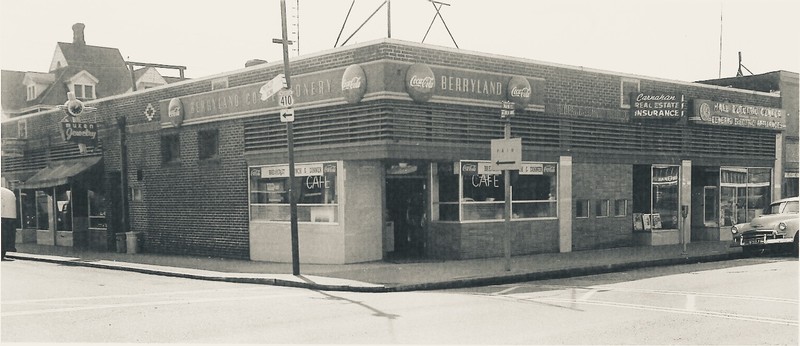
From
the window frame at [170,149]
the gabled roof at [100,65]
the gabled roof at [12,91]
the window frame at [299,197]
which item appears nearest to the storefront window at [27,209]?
the window frame at [170,149]

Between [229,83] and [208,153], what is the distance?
2.34 metres

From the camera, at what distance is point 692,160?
22031mm

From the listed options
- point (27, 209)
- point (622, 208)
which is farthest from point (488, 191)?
point (27, 209)

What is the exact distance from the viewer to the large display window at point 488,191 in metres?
17.2

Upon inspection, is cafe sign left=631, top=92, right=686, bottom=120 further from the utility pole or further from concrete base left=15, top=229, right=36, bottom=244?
concrete base left=15, top=229, right=36, bottom=244

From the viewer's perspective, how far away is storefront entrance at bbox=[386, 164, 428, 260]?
17453 millimetres

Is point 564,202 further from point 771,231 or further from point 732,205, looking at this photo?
point 732,205

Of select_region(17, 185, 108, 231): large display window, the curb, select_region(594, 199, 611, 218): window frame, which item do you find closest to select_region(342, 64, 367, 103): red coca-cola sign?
the curb

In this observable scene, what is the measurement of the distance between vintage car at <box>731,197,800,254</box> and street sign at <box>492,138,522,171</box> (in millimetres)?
7804

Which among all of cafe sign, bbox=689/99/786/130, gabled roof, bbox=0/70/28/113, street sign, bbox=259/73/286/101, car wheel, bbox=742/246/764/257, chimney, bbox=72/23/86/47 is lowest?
car wheel, bbox=742/246/764/257

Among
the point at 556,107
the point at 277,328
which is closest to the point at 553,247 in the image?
the point at 556,107

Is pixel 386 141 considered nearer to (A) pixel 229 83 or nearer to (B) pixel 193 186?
(A) pixel 229 83

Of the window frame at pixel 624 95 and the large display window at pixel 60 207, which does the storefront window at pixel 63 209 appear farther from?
the window frame at pixel 624 95

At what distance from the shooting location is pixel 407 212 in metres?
17.9
